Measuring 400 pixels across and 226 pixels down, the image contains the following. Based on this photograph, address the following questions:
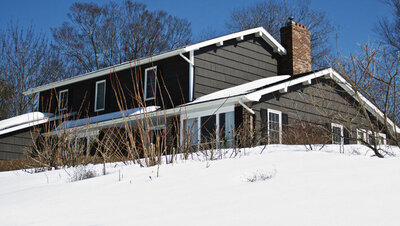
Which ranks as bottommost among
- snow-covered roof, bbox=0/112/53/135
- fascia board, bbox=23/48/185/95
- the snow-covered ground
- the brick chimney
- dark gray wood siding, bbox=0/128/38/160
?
the snow-covered ground

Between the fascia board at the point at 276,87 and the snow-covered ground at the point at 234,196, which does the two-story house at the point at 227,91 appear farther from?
the snow-covered ground at the point at 234,196

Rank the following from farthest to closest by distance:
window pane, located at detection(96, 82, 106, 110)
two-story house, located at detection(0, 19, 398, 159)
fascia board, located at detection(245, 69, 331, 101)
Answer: window pane, located at detection(96, 82, 106, 110) → two-story house, located at detection(0, 19, 398, 159) → fascia board, located at detection(245, 69, 331, 101)

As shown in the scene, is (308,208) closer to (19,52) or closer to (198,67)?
(198,67)

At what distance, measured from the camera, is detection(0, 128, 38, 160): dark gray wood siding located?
683 inches

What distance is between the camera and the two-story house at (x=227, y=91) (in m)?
12.6

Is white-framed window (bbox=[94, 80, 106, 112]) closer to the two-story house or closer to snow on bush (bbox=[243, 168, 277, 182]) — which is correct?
the two-story house

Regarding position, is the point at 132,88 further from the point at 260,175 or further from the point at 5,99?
the point at 5,99

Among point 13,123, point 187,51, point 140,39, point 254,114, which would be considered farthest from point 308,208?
point 140,39

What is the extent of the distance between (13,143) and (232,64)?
9529mm

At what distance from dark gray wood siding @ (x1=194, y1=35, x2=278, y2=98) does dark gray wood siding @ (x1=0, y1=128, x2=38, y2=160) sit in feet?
25.1

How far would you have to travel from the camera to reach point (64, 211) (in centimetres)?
378

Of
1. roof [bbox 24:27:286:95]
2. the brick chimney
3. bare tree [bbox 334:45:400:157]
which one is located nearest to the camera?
bare tree [bbox 334:45:400:157]

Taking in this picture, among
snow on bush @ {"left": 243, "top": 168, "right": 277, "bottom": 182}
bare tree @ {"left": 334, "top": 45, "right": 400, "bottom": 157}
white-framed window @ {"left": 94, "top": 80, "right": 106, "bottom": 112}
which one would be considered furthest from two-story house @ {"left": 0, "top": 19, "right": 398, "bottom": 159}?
snow on bush @ {"left": 243, "top": 168, "right": 277, "bottom": 182}

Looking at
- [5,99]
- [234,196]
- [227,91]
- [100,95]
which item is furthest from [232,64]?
[5,99]
